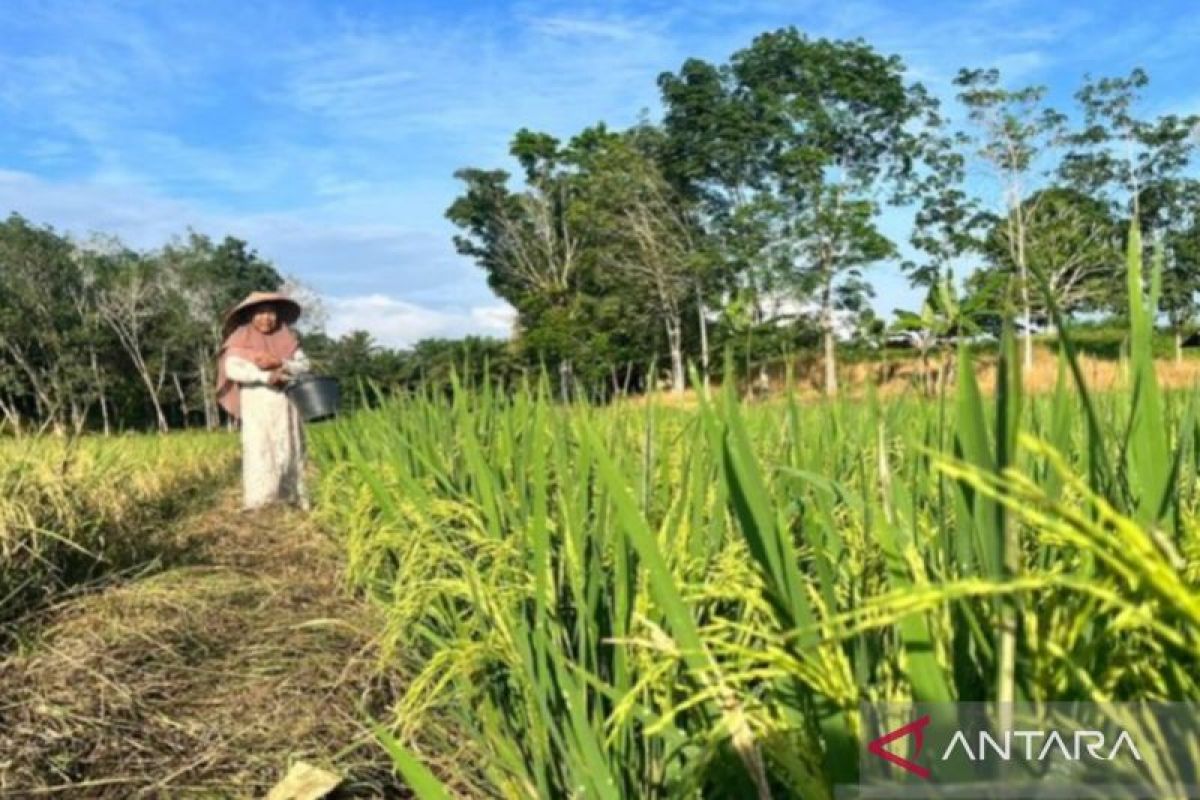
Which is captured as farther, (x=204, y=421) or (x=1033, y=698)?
(x=204, y=421)

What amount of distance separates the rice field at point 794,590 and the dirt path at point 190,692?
20cm

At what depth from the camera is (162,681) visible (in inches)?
86.7

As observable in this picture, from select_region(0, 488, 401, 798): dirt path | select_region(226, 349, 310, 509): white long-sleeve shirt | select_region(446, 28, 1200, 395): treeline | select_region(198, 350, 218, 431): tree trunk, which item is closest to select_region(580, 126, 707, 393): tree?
select_region(446, 28, 1200, 395): treeline

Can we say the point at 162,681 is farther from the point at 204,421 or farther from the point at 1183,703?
the point at 204,421

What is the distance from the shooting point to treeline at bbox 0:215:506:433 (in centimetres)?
3328

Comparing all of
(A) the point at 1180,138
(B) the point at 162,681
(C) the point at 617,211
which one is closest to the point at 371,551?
(B) the point at 162,681

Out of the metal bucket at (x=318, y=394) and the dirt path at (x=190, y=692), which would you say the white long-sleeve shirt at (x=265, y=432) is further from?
the dirt path at (x=190, y=692)

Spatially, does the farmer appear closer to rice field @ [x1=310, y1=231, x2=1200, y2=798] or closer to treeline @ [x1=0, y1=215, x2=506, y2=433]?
rice field @ [x1=310, y1=231, x2=1200, y2=798]

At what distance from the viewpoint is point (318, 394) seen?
5.68 m

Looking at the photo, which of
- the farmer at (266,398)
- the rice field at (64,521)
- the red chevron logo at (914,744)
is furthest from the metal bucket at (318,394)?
the red chevron logo at (914,744)

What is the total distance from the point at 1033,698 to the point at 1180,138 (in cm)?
3098

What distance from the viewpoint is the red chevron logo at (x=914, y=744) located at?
0.58 m

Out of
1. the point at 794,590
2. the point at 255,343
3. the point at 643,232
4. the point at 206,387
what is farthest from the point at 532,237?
the point at 794,590

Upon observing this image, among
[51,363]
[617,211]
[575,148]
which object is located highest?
[575,148]
